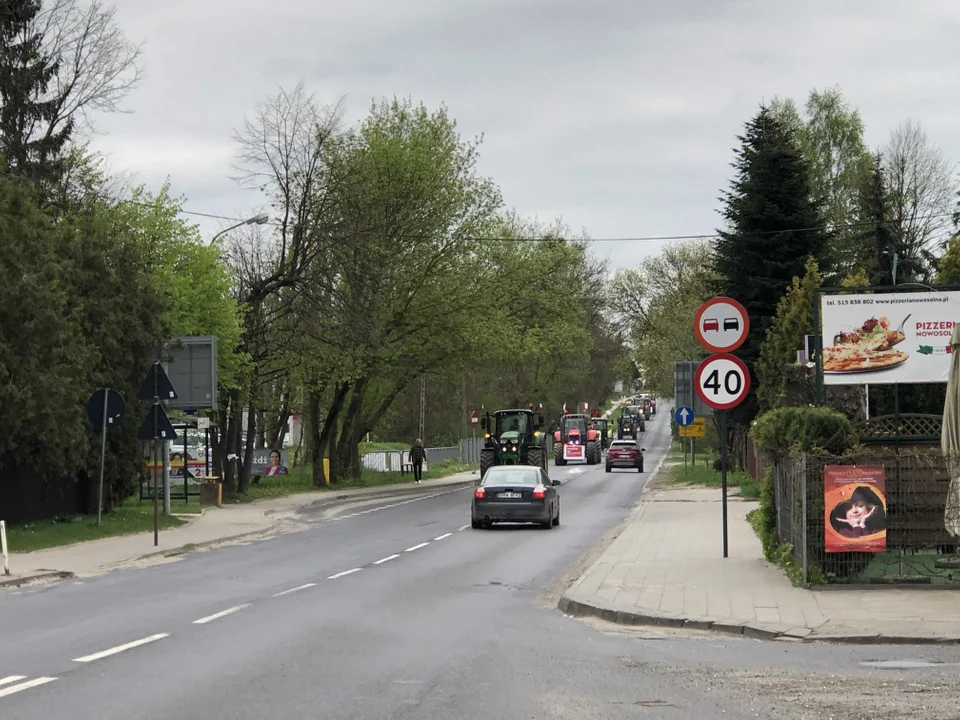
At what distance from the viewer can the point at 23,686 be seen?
31.0 ft

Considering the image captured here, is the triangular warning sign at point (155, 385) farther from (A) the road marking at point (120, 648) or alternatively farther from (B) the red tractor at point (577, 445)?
(B) the red tractor at point (577, 445)

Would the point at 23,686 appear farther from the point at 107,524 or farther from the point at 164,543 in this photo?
the point at 107,524

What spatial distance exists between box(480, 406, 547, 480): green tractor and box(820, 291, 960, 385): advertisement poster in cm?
2569

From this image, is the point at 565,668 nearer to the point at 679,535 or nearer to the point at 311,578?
the point at 311,578

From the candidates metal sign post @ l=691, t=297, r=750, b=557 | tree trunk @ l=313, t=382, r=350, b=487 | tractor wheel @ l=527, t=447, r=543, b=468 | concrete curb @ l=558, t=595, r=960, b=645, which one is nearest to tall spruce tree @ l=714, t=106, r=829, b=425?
tractor wheel @ l=527, t=447, r=543, b=468

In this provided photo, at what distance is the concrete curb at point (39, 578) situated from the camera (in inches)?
708

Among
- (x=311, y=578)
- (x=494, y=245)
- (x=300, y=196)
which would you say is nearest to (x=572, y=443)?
(x=494, y=245)

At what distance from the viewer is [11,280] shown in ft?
80.7

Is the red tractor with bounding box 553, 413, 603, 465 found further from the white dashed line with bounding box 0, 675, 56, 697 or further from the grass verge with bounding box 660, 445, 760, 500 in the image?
the white dashed line with bounding box 0, 675, 56, 697

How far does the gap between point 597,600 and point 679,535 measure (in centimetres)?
1116

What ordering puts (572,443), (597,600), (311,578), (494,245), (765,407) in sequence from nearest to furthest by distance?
(597,600) < (311,578) < (765,407) < (494,245) < (572,443)

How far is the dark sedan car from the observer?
94.9ft

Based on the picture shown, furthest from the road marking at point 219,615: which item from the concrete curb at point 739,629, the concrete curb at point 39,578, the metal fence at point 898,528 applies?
the metal fence at point 898,528

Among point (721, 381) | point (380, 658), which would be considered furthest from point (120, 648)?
point (721, 381)
